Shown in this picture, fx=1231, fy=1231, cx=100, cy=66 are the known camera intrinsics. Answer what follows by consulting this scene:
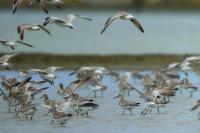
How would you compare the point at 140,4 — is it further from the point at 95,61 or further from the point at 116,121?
the point at 116,121

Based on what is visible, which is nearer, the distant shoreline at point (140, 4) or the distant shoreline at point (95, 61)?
the distant shoreline at point (140, 4)

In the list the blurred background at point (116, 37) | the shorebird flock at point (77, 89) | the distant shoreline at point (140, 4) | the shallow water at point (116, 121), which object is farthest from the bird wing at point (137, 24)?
A: the blurred background at point (116, 37)

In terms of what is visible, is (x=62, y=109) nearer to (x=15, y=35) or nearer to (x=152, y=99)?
(x=152, y=99)

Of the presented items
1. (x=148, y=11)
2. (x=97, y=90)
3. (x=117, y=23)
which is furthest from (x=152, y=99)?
(x=117, y=23)

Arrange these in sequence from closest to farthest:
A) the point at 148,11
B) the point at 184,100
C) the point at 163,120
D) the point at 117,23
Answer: the point at 163,120, the point at 184,100, the point at 148,11, the point at 117,23

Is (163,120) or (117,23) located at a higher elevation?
(117,23)

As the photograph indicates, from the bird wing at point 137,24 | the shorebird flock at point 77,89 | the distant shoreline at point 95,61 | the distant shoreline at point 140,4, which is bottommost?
the shorebird flock at point 77,89

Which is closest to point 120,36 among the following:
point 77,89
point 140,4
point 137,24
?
point 140,4

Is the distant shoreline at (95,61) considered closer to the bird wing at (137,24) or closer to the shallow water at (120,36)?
the shallow water at (120,36)
